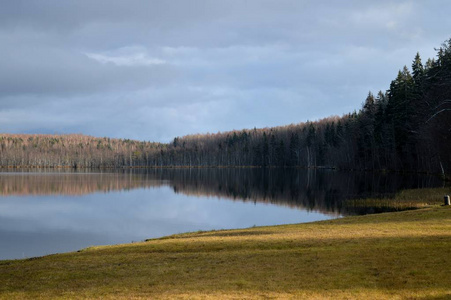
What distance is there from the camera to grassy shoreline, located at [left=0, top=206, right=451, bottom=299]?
1012cm

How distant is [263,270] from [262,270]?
32 millimetres

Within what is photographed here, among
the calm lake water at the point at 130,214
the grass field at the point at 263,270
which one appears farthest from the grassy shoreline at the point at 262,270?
the calm lake water at the point at 130,214

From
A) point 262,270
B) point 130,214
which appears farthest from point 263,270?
point 130,214

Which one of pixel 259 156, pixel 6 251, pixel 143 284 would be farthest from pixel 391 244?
pixel 259 156

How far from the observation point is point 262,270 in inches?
482

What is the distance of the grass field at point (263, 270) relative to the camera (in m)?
10.1

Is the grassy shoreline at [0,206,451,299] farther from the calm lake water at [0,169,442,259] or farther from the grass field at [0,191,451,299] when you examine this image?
the calm lake water at [0,169,442,259]

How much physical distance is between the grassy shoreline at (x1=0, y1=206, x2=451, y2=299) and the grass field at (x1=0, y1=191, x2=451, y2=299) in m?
0.03

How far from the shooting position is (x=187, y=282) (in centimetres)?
1143

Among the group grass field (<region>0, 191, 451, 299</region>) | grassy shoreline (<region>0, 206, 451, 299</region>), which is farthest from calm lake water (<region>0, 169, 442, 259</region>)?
grassy shoreline (<region>0, 206, 451, 299</region>)

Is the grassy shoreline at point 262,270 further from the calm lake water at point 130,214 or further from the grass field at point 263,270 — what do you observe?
the calm lake water at point 130,214

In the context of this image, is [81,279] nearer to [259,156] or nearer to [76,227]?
[76,227]

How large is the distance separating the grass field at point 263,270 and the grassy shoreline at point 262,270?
0.03m

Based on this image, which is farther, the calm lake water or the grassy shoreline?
the calm lake water
